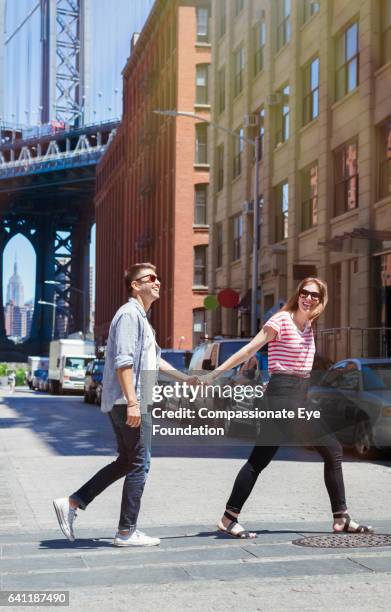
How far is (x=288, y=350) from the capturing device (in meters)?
7.75

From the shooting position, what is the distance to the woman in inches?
303

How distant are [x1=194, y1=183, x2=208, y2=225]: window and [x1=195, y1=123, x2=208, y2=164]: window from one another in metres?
1.57

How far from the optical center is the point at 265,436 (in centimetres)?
Result: 770

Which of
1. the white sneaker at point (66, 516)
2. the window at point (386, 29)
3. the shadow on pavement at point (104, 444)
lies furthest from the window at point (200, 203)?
the white sneaker at point (66, 516)

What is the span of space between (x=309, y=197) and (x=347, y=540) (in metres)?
27.4

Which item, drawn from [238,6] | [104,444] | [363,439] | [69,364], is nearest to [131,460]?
[363,439]

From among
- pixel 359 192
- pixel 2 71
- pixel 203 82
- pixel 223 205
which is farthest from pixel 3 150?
pixel 359 192

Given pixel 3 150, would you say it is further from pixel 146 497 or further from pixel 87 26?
pixel 146 497

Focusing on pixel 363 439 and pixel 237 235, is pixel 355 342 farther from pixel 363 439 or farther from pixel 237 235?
pixel 237 235

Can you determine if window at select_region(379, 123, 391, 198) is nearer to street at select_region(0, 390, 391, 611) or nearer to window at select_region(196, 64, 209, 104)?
street at select_region(0, 390, 391, 611)

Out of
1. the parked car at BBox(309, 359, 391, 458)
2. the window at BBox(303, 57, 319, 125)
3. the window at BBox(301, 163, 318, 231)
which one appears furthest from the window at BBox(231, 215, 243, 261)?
the parked car at BBox(309, 359, 391, 458)

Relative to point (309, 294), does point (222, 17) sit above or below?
above

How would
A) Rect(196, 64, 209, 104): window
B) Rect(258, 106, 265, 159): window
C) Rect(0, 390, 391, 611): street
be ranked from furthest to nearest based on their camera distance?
Rect(196, 64, 209, 104): window, Rect(258, 106, 265, 159): window, Rect(0, 390, 391, 611): street

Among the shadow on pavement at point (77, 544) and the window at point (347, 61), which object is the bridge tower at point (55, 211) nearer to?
the window at point (347, 61)
